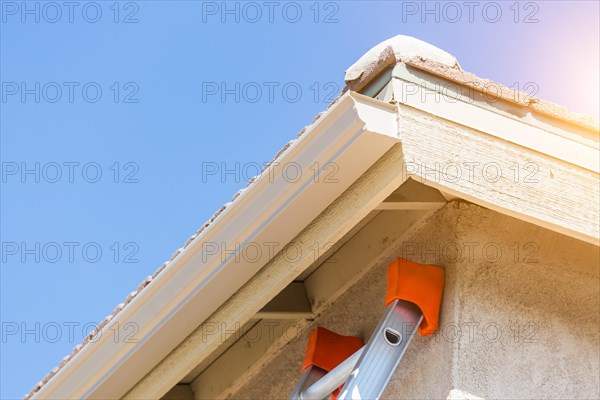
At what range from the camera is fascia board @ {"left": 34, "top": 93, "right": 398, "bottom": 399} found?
3.93m

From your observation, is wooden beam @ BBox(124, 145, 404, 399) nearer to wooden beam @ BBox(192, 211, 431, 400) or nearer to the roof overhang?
the roof overhang

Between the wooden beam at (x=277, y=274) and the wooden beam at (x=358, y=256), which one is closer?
the wooden beam at (x=277, y=274)

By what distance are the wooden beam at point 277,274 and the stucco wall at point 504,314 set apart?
1.59ft

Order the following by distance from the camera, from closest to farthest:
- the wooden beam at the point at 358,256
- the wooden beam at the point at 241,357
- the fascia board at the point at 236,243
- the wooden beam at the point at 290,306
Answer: the fascia board at the point at 236,243 → the wooden beam at the point at 358,256 → the wooden beam at the point at 290,306 → the wooden beam at the point at 241,357

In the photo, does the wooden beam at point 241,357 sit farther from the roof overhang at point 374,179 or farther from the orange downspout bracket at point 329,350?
the roof overhang at point 374,179

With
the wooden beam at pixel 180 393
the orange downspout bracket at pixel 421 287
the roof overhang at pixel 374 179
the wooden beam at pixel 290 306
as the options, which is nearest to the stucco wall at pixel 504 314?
the orange downspout bracket at pixel 421 287

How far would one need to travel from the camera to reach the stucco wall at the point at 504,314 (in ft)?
13.5

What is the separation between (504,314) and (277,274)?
899mm

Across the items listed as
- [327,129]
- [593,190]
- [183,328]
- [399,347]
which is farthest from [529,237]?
[183,328]

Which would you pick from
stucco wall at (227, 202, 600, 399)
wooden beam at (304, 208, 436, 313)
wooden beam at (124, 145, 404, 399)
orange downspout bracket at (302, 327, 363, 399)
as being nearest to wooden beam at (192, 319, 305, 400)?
wooden beam at (304, 208, 436, 313)

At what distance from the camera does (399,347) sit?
419cm

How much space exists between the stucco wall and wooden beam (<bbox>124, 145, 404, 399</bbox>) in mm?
484

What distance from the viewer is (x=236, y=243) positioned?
4.28 metres

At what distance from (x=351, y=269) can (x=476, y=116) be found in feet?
3.45
